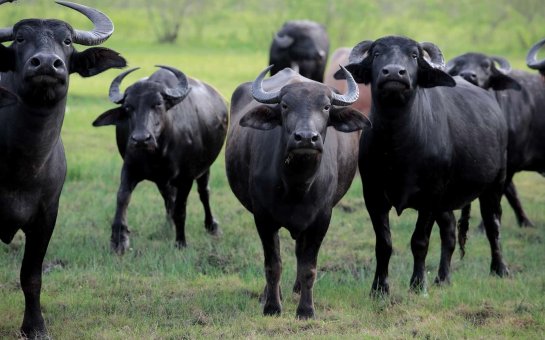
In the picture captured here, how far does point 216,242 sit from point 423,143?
9.42 feet

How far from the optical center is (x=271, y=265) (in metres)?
6.86

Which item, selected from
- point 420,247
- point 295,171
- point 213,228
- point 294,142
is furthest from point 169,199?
point 294,142

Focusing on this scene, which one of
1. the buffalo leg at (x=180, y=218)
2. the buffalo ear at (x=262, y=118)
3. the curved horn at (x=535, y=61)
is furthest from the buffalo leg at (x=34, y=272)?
the curved horn at (x=535, y=61)

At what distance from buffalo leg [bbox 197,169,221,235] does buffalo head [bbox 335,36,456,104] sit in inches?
129

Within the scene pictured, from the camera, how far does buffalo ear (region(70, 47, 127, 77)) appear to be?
6.27 meters

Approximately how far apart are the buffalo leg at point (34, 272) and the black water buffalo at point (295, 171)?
1.48m

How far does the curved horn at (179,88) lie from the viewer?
941 cm

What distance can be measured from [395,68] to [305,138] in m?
1.10

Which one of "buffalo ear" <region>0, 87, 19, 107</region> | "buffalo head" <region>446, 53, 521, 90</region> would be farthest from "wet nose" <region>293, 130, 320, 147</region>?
"buffalo head" <region>446, 53, 521, 90</region>

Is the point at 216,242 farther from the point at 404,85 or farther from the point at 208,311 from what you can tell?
the point at 404,85

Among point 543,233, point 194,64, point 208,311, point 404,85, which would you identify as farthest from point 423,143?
point 194,64

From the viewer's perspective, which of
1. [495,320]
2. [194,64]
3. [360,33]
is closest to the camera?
[495,320]

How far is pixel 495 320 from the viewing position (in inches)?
265

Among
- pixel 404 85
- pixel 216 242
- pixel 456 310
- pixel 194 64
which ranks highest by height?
pixel 404 85
